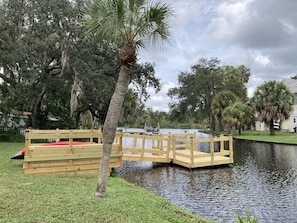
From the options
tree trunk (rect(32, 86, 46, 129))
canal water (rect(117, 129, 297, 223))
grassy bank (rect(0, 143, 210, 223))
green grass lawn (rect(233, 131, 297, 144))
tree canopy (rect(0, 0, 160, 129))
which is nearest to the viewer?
Answer: grassy bank (rect(0, 143, 210, 223))

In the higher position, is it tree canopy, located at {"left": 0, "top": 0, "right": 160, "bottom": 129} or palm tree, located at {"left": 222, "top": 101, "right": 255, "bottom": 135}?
tree canopy, located at {"left": 0, "top": 0, "right": 160, "bottom": 129}

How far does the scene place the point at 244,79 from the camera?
5547cm

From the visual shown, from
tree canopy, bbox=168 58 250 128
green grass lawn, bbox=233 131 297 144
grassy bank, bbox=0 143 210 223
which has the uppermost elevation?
tree canopy, bbox=168 58 250 128

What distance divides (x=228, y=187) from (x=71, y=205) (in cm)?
529

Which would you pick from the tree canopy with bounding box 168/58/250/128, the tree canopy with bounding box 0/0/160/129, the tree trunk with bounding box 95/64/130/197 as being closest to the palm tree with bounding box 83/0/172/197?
the tree trunk with bounding box 95/64/130/197

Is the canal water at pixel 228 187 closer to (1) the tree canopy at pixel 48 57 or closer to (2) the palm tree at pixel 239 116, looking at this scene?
(1) the tree canopy at pixel 48 57

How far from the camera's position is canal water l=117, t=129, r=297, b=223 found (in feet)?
19.3

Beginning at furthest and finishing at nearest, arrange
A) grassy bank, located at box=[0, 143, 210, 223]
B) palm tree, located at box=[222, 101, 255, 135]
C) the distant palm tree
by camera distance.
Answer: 1. palm tree, located at box=[222, 101, 255, 135]
2. the distant palm tree
3. grassy bank, located at box=[0, 143, 210, 223]

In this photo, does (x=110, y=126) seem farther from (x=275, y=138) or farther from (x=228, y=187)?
(x=275, y=138)

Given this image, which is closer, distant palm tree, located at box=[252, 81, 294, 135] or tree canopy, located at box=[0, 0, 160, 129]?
tree canopy, located at box=[0, 0, 160, 129]

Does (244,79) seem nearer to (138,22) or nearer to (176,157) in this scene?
(176,157)

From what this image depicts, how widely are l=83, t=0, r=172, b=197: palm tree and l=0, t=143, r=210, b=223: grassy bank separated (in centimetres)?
48

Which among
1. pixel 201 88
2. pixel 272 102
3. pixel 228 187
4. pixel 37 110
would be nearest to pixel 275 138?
pixel 272 102

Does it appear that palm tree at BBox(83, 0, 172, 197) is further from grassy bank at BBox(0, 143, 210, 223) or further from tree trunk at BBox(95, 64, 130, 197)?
grassy bank at BBox(0, 143, 210, 223)
